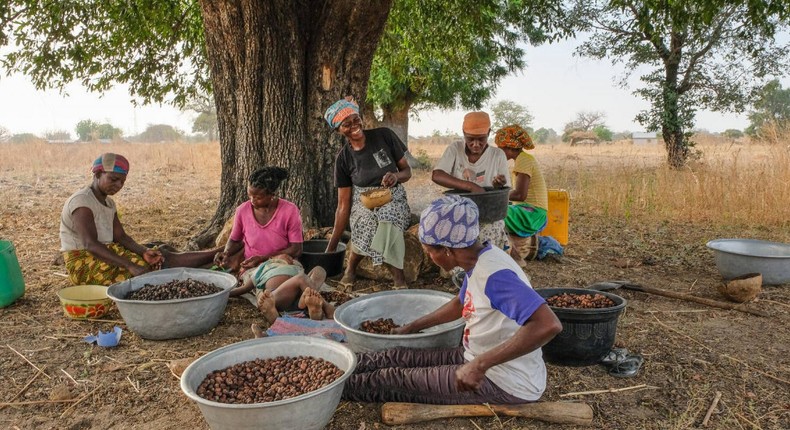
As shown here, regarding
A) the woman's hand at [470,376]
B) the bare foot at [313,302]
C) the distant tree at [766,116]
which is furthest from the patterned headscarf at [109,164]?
the distant tree at [766,116]

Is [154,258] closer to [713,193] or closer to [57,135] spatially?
[713,193]

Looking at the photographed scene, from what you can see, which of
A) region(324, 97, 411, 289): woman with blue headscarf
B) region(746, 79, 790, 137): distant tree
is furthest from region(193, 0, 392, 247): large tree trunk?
region(746, 79, 790, 137): distant tree

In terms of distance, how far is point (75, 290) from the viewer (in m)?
4.06

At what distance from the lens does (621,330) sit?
3.72 m

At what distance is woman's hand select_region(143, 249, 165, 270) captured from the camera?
14.6 ft

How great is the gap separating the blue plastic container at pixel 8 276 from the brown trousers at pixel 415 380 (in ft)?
9.99

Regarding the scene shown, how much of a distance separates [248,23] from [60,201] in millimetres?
6660

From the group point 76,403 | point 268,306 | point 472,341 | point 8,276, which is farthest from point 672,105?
point 76,403

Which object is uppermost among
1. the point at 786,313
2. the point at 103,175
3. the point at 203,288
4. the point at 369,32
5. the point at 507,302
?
the point at 369,32

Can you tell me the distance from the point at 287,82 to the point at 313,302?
8.76ft

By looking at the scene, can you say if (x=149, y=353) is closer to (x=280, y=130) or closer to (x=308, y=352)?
(x=308, y=352)

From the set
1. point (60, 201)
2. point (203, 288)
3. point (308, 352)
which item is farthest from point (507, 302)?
point (60, 201)

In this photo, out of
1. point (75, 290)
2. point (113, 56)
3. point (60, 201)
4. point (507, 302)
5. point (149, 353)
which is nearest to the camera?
point (507, 302)

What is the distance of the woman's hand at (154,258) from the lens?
4.44 meters
